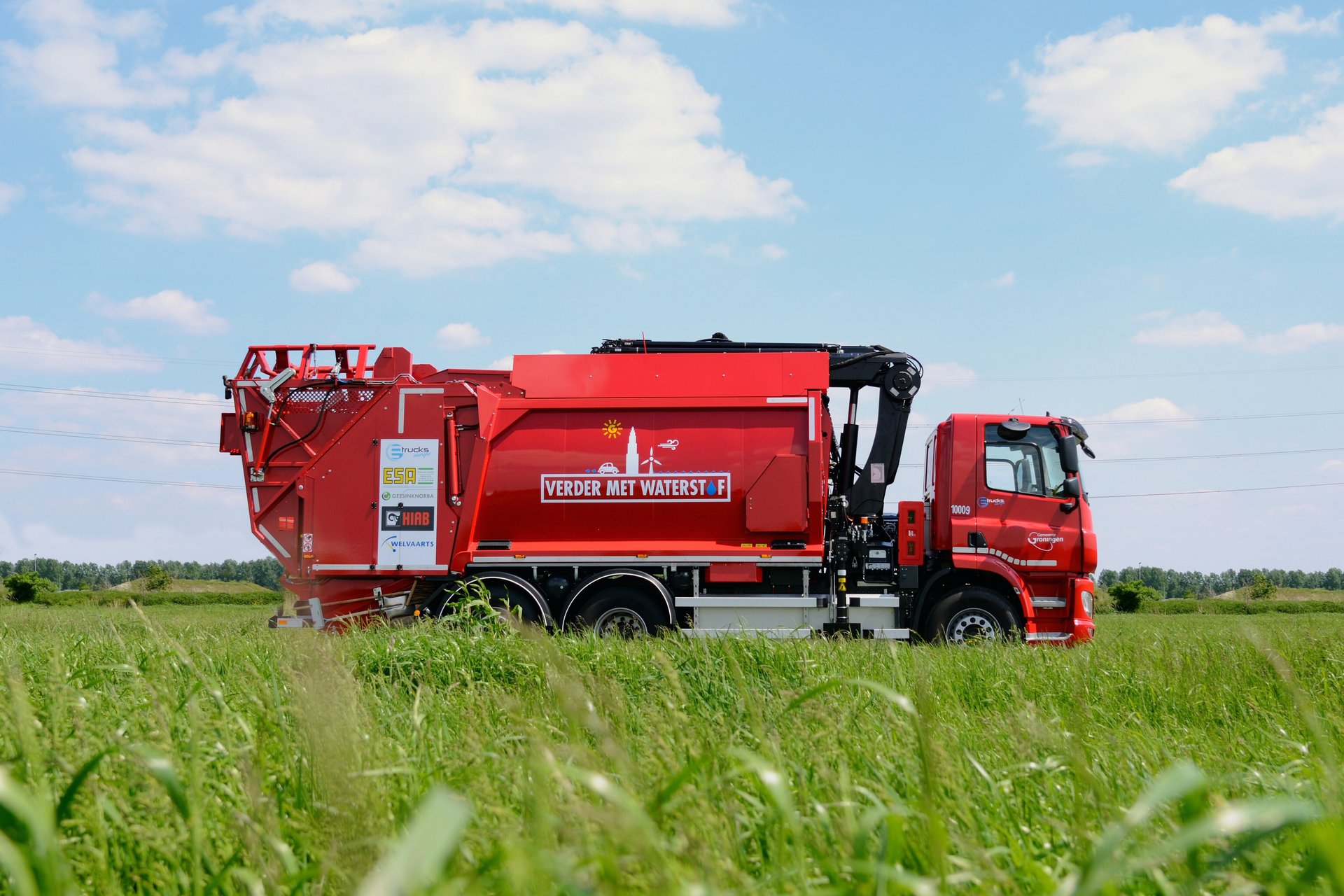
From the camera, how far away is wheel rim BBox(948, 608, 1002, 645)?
11898 millimetres

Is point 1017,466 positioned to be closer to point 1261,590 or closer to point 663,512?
point 663,512

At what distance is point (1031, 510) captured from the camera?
12180mm

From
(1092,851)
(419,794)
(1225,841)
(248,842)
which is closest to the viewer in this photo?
(1092,851)

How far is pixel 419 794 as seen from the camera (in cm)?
275

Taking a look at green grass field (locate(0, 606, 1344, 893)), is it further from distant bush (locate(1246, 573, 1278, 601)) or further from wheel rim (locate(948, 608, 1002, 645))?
distant bush (locate(1246, 573, 1278, 601))

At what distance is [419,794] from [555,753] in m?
0.89

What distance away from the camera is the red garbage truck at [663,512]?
468 inches

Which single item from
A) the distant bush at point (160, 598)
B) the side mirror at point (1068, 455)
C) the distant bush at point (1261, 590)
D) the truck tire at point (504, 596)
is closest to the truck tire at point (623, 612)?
the truck tire at point (504, 596)

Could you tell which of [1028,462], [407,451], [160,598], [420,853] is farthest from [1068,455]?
[160,598]

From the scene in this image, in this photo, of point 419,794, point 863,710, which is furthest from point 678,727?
point 863,710

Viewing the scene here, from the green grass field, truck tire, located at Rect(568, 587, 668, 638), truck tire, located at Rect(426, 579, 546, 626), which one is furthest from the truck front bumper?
the green grass field

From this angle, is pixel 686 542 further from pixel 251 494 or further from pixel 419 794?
pixel 419 794

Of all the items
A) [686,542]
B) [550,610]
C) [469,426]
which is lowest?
[550,610]

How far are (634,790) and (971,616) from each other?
10.5 meters
